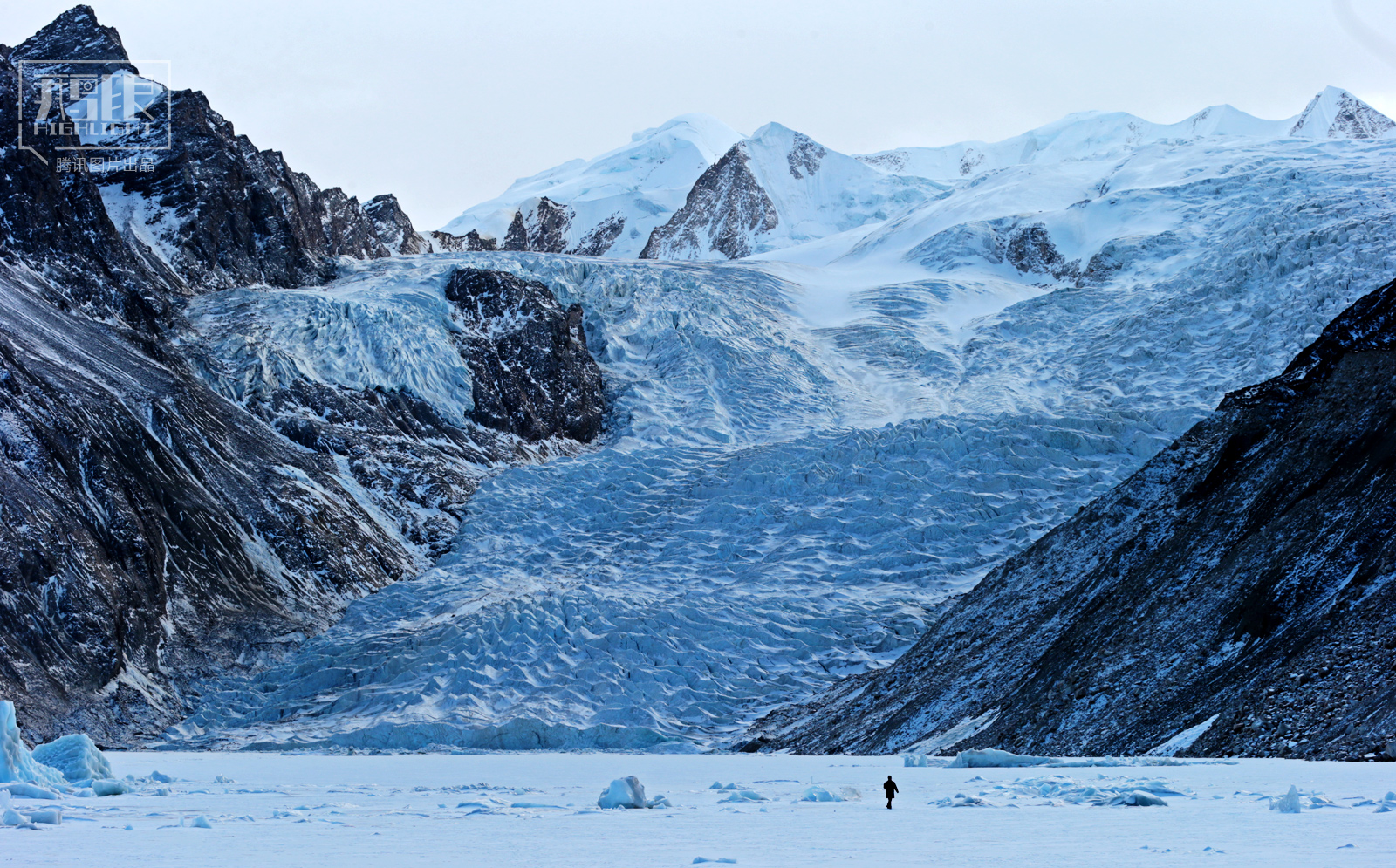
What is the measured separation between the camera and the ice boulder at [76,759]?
69.9ft

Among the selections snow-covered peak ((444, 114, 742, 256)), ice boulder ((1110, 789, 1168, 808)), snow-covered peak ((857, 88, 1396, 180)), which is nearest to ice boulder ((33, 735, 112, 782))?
ice boulder ((1110, 789, 1168, 808))

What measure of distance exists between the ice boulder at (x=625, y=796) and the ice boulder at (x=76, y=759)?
891 centimetres

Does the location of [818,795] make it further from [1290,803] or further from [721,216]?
[721,216]

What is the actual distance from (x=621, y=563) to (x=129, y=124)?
37.4 meters

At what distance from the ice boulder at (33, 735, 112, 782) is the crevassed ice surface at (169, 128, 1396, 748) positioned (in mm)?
23596

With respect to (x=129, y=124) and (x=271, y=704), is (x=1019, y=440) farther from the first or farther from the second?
(x=129, y=124)

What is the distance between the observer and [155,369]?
57.4 metres

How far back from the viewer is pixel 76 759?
21469mm

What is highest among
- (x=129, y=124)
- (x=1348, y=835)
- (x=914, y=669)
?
(x=129, y=124)

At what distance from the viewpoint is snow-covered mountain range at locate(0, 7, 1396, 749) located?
4803 centimetres

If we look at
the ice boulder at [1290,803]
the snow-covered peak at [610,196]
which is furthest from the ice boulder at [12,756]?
the snow-covered peak at [610,196]

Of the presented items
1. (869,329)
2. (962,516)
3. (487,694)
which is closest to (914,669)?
(487,694)

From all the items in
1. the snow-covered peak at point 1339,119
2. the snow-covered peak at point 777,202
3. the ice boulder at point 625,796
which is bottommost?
the ice boulder at point 625,796

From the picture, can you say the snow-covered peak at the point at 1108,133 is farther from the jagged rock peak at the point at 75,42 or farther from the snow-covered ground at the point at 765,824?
the snow-covered ground at the point at 765,824
